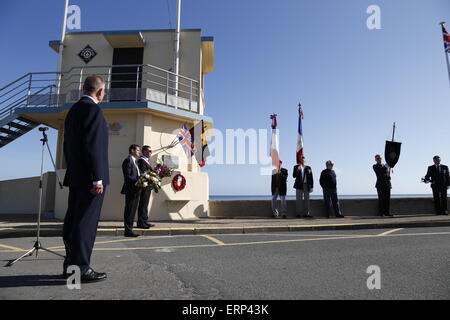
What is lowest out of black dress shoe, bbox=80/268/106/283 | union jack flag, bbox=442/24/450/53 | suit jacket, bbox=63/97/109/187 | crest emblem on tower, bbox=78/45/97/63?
black dress shoe, bbox=80/268/106/283

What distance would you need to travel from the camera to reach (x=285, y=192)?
10.8 m

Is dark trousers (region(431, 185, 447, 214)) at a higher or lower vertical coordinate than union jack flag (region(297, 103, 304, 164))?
lower

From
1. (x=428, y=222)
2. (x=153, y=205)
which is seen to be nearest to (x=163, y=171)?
(x=153, y=205)

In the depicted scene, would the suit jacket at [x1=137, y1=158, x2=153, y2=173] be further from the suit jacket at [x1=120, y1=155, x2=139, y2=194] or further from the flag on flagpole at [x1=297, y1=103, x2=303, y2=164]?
the flag on flagpole at [x1=297, y1=103, x2=303, y2=164]

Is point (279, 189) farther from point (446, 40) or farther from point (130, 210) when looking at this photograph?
point (446, 40)

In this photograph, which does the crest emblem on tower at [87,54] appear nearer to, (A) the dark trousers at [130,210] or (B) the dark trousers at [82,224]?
(A) the dark trousers at [130,210]

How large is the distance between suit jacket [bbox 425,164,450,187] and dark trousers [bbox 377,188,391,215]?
5.09ft

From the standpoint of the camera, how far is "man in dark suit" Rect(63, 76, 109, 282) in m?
3.10

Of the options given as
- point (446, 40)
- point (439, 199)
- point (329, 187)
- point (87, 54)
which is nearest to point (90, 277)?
point (329, 187)

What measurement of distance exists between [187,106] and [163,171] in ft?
10.9

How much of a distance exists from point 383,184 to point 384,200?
65 centimetres

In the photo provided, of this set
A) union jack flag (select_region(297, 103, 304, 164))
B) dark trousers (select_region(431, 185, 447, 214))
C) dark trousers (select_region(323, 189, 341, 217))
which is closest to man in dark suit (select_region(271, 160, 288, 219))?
union jack flag (select_region(297, 103, 304, 164))

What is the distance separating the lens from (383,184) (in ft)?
35.1

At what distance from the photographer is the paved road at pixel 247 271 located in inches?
108
